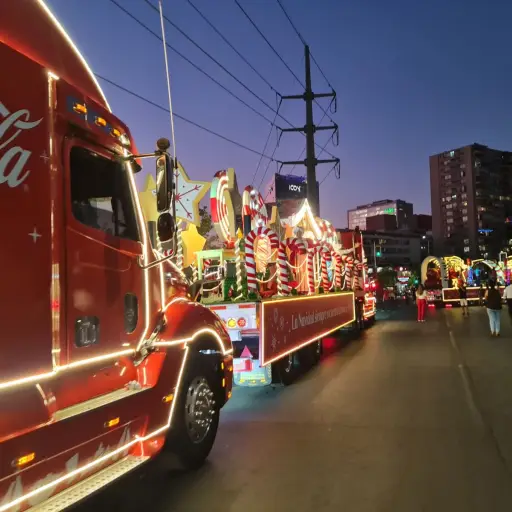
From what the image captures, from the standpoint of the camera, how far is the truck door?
3588 millimetres

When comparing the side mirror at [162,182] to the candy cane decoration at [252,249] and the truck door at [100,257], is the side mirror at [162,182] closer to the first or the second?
the truck door at [100,257]

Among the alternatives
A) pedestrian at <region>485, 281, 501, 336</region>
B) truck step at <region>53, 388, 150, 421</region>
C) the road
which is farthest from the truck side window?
pedestrian at <region>485, 281, 501, 336</region>

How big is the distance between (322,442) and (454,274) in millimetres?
41633

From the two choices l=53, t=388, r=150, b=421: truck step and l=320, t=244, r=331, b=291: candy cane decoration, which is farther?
l=320, t=244, r=331, b=291: candy cane decoration

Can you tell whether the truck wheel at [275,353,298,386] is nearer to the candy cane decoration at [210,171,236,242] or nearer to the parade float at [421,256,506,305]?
the candy cane decoration at [210,171,236,242]

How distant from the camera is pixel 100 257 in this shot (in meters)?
3.88

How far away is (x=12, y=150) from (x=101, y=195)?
105 centimetres

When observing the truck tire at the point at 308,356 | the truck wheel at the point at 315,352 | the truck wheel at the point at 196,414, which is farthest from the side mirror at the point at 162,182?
the truck wheel at the point at 315,352

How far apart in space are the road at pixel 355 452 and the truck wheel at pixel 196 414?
21 cm

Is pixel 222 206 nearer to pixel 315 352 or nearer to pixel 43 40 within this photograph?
pixel 315 352

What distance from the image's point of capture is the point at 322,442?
6.03 m

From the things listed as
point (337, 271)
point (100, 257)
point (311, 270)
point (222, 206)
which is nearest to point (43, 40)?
point (100, 257)

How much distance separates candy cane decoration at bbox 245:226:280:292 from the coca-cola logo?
6.75m

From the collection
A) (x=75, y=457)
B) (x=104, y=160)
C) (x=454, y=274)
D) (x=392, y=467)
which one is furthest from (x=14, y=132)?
(x=454, y=274)
